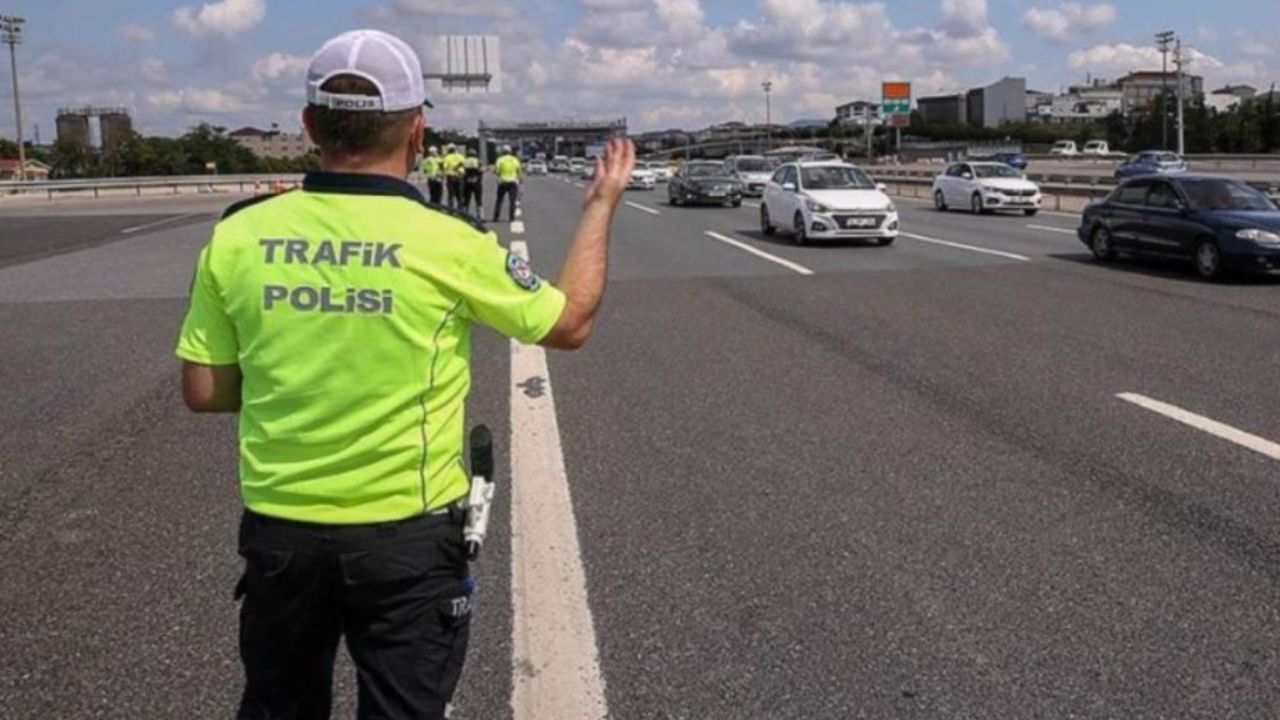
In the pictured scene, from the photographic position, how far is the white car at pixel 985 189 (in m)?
32.4

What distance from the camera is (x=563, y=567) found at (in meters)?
4.89

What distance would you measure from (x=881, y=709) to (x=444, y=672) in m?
1.78

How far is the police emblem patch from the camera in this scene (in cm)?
233

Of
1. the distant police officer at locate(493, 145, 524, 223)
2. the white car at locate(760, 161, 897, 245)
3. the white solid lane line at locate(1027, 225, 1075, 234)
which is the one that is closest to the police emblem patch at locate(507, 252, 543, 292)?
the white car at locate(760, 161, 897, 245)

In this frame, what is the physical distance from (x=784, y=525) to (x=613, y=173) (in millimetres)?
3094

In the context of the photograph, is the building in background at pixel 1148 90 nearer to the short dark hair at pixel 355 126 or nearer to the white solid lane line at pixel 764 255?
the white solid lane line at pixel 764 255

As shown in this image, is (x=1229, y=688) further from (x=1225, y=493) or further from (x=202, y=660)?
(x=202, y=660)

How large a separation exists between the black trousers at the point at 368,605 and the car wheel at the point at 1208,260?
1545cm

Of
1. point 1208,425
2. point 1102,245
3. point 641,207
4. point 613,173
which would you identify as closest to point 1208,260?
point 1102,245

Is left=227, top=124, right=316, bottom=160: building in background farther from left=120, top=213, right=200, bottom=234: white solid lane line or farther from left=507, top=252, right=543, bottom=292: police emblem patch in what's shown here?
left=507, top=252, right=543, bottom=292: police emblem patch

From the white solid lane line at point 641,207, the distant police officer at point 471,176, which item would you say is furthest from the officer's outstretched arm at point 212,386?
the white solid lane line at point 641,207

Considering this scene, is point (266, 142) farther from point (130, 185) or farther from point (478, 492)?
point (478, 492)

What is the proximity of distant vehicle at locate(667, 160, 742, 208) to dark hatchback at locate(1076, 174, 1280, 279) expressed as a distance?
19463 mm

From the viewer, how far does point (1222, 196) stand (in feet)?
54.2
